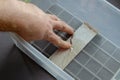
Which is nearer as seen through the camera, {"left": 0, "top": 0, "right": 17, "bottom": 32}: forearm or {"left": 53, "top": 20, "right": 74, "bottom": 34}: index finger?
{"left": 0, "top": 0, "right": 17, "bottom": 32}: forearm

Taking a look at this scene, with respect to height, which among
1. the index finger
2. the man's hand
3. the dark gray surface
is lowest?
the dark gray surface

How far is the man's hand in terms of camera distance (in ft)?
2.01

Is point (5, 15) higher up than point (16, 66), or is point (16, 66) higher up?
point (5, 15)

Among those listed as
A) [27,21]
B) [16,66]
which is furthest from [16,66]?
[27,21]

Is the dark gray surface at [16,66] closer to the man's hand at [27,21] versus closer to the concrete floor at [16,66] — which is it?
the concrete floor at [16,66]

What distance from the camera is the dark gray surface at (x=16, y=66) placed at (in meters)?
0.74

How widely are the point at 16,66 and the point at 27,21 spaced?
182 millimetres

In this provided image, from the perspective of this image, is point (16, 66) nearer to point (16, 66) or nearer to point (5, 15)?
point (16, 66)

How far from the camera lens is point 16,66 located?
2.45 ft

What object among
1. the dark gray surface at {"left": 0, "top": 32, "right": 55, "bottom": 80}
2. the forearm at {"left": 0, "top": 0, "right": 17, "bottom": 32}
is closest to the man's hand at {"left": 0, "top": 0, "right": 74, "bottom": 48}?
the forearm at {"left": 0, "top": 0, "right": 17, "bottom": 32}

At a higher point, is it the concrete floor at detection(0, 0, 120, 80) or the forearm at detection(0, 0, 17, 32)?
the forearm at detection(0, 0, 17, 32)

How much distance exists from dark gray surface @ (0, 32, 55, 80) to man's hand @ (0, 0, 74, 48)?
116 millimetres

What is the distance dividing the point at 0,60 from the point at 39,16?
0.68 feet

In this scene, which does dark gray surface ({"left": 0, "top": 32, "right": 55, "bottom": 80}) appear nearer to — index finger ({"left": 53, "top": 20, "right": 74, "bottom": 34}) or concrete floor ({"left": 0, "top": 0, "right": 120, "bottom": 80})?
concrete floor ({"left": 0, "top": 0, "right": 120, "bottom": 80})
